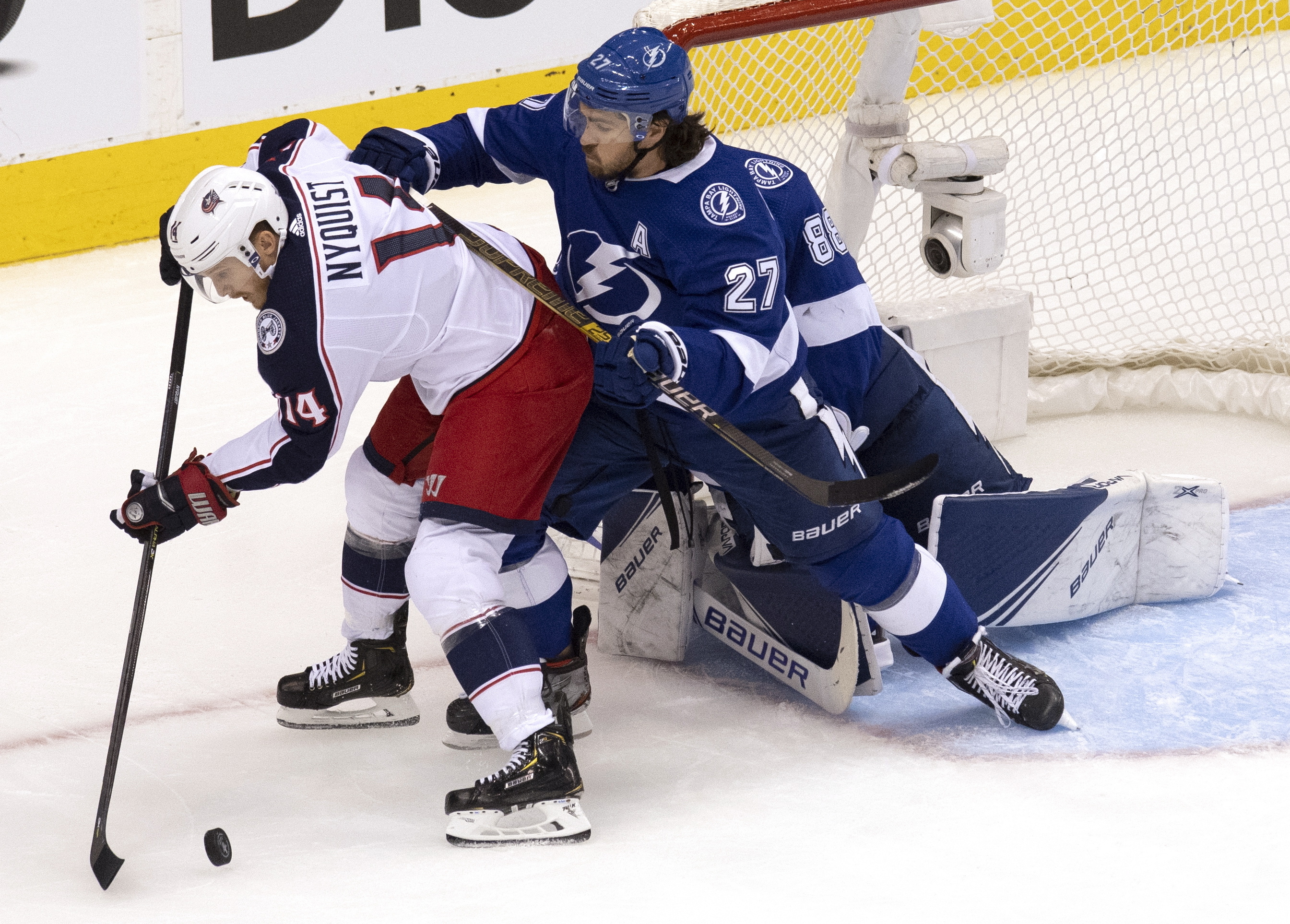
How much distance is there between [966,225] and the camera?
3240 millimetres

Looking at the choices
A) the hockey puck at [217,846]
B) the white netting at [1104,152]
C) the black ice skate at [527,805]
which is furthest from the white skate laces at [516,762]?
the white netting at [1104,152]

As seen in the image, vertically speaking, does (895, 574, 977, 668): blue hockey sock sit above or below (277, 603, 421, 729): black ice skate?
above

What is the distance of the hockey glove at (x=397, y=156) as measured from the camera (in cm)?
250

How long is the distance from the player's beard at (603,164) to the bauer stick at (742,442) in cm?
19

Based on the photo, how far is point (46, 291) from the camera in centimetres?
507

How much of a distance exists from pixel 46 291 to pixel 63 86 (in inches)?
26.3

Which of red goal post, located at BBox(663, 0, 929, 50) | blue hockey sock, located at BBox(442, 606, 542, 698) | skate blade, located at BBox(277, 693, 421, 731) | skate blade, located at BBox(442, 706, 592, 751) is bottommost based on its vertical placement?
skate blade, located at BBox(277, 693, 421, 731)

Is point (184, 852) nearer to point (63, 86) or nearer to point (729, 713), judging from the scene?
point (729, 713)

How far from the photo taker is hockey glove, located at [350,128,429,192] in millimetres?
2504

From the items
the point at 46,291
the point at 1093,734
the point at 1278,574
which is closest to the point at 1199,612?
the point at 1278,574

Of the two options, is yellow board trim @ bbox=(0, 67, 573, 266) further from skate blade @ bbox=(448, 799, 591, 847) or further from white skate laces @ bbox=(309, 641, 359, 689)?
skate blade @ bbox=(448, 799, 591, 847)

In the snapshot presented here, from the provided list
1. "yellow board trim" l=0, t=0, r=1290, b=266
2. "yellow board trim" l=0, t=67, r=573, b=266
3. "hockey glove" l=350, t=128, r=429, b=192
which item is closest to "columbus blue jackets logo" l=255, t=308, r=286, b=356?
"hockey glove" l=350, t=128, r=429, b=192

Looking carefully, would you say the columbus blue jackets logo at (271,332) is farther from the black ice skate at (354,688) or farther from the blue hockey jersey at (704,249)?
the black ice skate at (354,688)

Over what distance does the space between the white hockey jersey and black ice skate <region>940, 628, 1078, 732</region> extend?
0.94 metres
